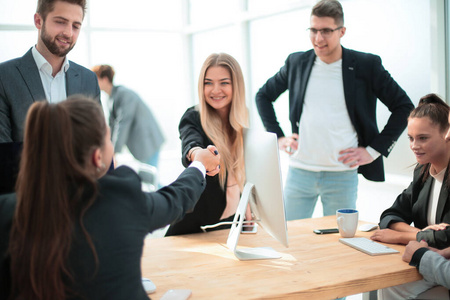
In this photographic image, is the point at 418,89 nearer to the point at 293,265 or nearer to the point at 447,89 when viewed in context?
the point at 447,89

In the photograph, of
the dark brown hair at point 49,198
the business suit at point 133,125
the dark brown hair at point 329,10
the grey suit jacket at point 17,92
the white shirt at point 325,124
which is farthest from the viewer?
the business suit at point 133,125

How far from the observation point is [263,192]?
1.80 m

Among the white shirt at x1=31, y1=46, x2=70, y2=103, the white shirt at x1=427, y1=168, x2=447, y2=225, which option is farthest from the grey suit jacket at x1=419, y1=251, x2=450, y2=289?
the white shirt at x1=31, y1=46, x2=70, y2=103

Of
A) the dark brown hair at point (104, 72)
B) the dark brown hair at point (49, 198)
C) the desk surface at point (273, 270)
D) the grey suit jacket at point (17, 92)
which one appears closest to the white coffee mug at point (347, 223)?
the desk surface at point (273, 270)

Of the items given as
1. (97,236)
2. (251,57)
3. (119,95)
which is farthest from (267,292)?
(251,57)

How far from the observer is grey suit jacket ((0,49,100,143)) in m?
2.14

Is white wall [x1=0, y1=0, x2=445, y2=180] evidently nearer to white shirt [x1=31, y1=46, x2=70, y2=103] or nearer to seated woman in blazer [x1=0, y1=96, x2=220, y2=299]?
white shirt [x1=31, y1=46, x2=70, y2=103]

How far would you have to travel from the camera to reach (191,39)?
6.79 metres

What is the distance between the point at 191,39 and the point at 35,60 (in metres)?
4.66

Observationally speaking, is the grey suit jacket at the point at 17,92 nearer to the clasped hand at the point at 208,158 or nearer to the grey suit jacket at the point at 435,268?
the clasped hand at the point at 208,158

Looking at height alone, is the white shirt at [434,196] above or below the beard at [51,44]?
below

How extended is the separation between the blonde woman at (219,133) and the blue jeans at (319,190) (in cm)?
70

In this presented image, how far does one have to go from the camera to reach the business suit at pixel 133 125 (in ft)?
16.3

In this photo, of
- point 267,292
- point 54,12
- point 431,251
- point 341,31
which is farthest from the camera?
point 341,31
